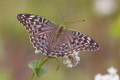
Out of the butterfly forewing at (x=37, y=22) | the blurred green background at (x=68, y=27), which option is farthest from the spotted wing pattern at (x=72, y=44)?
the blurred green background at (x=68, y=27)

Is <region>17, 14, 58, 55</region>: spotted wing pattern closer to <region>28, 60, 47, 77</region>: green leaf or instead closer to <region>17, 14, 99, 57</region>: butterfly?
<region>17, 14, 99, 57</region>: butterfly

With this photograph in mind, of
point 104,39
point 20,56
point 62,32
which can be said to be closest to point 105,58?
point 104,39

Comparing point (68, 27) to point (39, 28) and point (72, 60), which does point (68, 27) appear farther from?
point (72, 60)

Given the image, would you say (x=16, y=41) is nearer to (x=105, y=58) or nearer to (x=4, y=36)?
(x=4, y=36)

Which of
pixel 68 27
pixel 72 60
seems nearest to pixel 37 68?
pixel 72 60

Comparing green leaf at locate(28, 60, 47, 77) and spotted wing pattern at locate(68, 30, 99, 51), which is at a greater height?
spotted wing pattern at locate(68, 30, 99, 51)

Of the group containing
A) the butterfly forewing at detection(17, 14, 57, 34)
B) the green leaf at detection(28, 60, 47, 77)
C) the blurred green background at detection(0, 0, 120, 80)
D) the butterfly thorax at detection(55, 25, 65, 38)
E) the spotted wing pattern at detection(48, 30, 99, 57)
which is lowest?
the blurred green background at detection(0, 0, 120, 80)

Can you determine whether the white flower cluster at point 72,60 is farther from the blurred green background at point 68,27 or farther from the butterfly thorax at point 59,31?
the blurred green background at point 68,27

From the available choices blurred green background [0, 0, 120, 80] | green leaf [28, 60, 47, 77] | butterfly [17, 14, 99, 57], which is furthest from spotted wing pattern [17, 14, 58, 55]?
blurred green background [0, 0, 120, 80]

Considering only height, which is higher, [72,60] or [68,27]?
[72,60]
